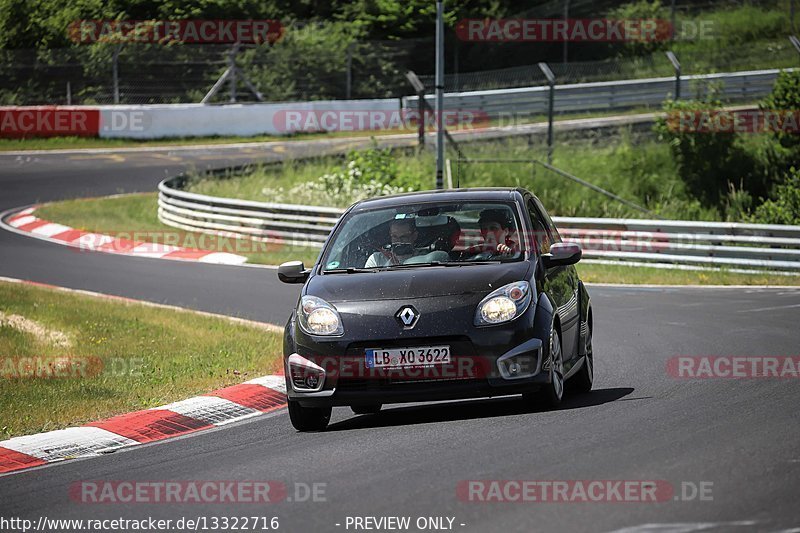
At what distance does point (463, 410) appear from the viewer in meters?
9.66

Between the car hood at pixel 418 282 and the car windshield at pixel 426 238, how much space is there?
0.18 m

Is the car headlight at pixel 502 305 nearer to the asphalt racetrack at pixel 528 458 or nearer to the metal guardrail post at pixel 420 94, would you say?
the asphalt racetrack at pixel 528 458

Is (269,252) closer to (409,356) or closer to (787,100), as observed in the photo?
(787,100)

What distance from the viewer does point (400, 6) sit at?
5247cm

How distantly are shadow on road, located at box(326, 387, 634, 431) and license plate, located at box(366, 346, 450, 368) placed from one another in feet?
1.81

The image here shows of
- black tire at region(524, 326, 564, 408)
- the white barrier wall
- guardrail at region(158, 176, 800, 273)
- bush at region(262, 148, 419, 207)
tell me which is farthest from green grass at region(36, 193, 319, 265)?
black tire at region(524, 326, 564, 408)

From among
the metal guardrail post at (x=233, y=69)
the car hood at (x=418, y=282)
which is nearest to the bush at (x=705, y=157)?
the metal guardrail post at (x=233, y=69)

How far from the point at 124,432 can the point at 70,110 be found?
33.0 metres

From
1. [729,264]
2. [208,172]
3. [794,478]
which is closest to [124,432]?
[794,478]

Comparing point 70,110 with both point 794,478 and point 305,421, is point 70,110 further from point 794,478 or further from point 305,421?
point 794,478

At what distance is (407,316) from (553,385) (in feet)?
3.64

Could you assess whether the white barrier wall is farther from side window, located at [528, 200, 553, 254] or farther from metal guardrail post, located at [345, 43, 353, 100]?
side window, located at [528, 200, 553, 254]

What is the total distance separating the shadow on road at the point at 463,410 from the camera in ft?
30.2

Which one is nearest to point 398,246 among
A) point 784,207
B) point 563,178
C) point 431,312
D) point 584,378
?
point 431,312
